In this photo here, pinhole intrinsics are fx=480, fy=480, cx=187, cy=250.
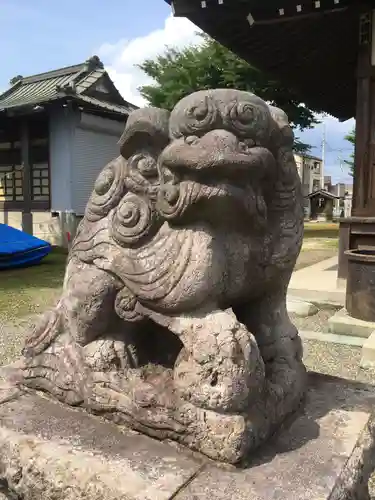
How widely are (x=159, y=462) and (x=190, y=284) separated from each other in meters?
0.45

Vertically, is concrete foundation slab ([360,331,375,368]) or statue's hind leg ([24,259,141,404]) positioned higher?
statue's hind leg ([24,259,141,404])

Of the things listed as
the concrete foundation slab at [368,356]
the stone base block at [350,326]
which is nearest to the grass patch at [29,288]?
the stone base block at [350,326]

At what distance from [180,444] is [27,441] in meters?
0.42

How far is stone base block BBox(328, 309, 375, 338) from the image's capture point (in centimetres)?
380

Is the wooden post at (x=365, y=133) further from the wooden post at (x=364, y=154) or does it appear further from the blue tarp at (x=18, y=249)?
the blue tarp at (x=18, y=249)

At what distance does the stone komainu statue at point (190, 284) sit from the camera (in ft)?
3.98

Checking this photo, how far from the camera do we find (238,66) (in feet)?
40.2

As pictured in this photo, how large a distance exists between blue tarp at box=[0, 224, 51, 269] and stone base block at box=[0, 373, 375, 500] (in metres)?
6.90

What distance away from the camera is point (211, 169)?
1204 millimetres

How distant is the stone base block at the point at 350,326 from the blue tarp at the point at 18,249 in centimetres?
575

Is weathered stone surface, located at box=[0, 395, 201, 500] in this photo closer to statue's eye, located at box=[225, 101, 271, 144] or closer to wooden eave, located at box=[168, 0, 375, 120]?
statue's eye, located at box=[225, 101, 271, 144]

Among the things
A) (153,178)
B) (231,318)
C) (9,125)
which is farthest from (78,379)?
(9,125)

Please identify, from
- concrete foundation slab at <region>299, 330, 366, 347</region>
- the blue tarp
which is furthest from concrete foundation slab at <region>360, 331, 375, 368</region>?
the blue tarp

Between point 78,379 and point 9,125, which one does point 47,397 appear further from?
point 9,125
